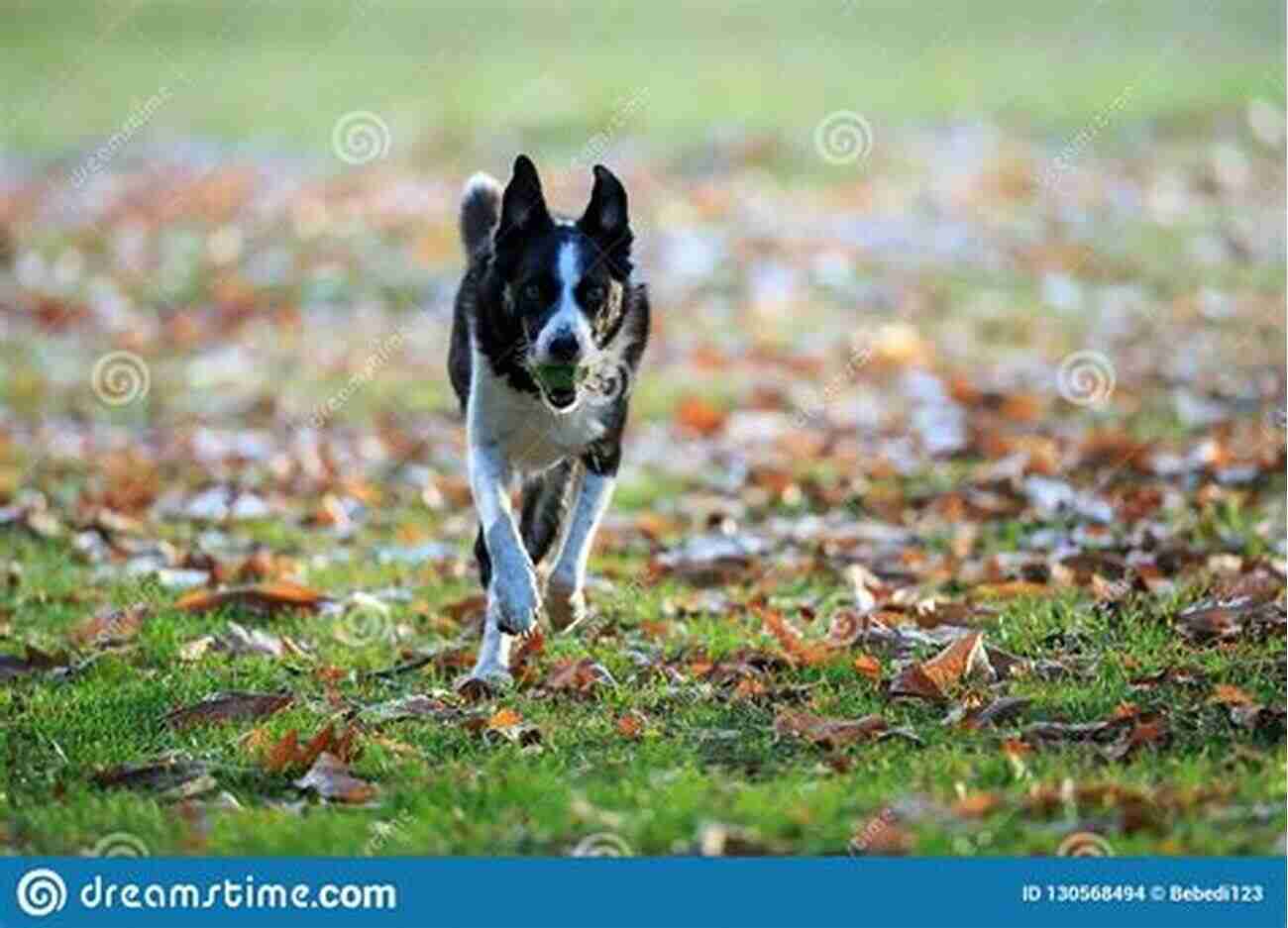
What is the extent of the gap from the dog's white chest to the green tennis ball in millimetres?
168

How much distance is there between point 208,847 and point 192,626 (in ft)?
7.53

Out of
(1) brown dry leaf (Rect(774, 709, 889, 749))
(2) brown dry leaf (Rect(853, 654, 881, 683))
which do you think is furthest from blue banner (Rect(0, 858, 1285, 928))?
(2) brown dry leaf (Rect(853, 654, 881, 683))

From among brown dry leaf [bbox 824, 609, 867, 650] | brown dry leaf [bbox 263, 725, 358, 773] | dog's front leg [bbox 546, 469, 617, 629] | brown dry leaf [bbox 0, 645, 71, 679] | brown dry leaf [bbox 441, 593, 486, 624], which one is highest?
dog's front leg [bbox 546, 469, 617, 629]

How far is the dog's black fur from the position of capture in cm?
715

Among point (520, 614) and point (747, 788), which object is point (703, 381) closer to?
point (520, 614)

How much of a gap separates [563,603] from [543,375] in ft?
2.36

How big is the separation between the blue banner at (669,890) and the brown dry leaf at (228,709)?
2.99 ft

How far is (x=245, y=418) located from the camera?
12.6 meters

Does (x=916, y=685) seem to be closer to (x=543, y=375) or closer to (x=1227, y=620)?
(x=1227, y=620)

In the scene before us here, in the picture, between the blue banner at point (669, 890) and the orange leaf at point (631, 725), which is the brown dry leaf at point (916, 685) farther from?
the blue banner at point (669, 890)

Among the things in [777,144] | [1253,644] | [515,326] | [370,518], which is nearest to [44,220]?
[777,144]

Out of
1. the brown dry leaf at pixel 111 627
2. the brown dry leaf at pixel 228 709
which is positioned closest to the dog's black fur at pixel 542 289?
the brown dry leaf at pixel 228 709

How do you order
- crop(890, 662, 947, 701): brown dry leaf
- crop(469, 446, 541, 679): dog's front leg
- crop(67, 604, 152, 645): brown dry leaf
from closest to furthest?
crop(890, 662, 947, 701): brown dry leaf < crop(469, 446, 541, 679): dog's front leg < crop(67, 604, 152, 645): brown dry leaf

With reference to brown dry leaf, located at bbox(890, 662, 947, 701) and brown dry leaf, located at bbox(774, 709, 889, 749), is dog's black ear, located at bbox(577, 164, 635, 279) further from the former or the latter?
brown dry leaf, located at bbox(774, 709, 889, 749)
